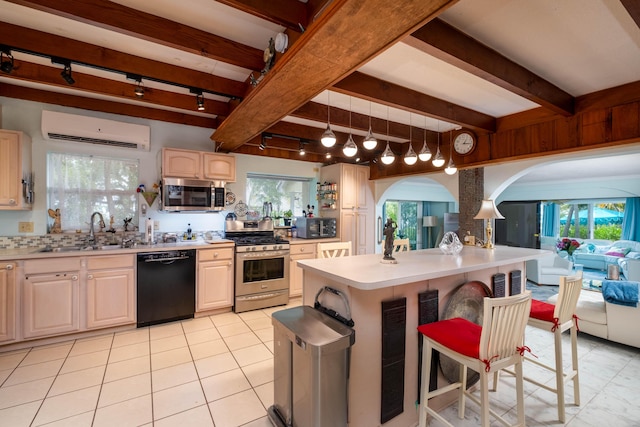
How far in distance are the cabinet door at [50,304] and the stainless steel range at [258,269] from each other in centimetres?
176

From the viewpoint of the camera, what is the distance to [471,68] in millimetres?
1905

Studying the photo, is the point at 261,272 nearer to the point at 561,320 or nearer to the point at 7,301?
the point at 7,301

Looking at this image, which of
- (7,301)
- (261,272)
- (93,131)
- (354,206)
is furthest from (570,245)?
(7,301)

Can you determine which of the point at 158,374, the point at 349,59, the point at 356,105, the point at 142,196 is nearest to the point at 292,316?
the point at 158,374

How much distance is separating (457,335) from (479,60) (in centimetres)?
187

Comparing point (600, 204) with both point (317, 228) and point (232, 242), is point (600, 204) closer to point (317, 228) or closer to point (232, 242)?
point (317, 228)

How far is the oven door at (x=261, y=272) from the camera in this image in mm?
3850

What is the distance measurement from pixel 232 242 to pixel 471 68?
335cm

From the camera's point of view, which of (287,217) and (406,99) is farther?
(287,217)

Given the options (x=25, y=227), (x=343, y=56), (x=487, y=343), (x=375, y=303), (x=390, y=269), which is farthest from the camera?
(x=25, y=227)

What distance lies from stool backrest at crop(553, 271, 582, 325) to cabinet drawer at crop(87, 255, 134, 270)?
412cm

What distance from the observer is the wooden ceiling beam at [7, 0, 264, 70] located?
1.57 m

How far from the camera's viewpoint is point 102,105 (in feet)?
10.9

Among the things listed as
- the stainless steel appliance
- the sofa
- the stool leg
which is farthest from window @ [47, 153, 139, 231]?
the sofa
